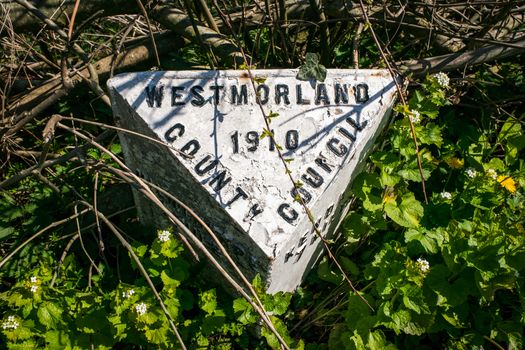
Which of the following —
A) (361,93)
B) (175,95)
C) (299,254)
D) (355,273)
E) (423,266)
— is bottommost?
(355,273)

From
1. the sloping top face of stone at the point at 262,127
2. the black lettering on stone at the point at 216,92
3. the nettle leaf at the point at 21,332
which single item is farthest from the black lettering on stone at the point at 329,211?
the nettle leaf at the point at 21,332

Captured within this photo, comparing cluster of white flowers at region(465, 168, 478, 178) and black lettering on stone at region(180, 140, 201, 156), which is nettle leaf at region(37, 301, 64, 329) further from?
cluster of white flowers at region(465, 168, 478, 178)

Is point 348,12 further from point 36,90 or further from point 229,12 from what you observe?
point 36,90

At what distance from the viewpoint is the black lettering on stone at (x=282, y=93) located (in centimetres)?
223

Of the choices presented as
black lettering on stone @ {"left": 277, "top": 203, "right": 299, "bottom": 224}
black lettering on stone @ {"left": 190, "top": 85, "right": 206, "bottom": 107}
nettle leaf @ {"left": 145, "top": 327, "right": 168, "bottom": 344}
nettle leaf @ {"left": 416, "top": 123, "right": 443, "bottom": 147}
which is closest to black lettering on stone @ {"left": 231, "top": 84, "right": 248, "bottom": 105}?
black lettering on stone @ {"left": 190, "top": 85, "right": 206, "bottom": 107}

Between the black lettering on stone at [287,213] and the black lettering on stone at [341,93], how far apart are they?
547mm

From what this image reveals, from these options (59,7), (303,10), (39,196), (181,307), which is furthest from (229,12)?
(181,307)

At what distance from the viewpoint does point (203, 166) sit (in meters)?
2.09

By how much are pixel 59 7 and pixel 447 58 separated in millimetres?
2132

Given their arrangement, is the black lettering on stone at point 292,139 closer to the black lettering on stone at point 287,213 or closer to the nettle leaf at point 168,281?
the black lettering on stone at point 287,213

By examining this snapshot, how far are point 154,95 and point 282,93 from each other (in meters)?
0.56

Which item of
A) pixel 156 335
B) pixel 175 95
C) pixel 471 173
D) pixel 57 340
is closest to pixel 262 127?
pixel 175 95

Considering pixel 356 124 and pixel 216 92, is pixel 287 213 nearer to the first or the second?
pixel 356 124

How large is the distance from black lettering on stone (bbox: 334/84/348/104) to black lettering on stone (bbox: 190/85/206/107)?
0.59 meters
